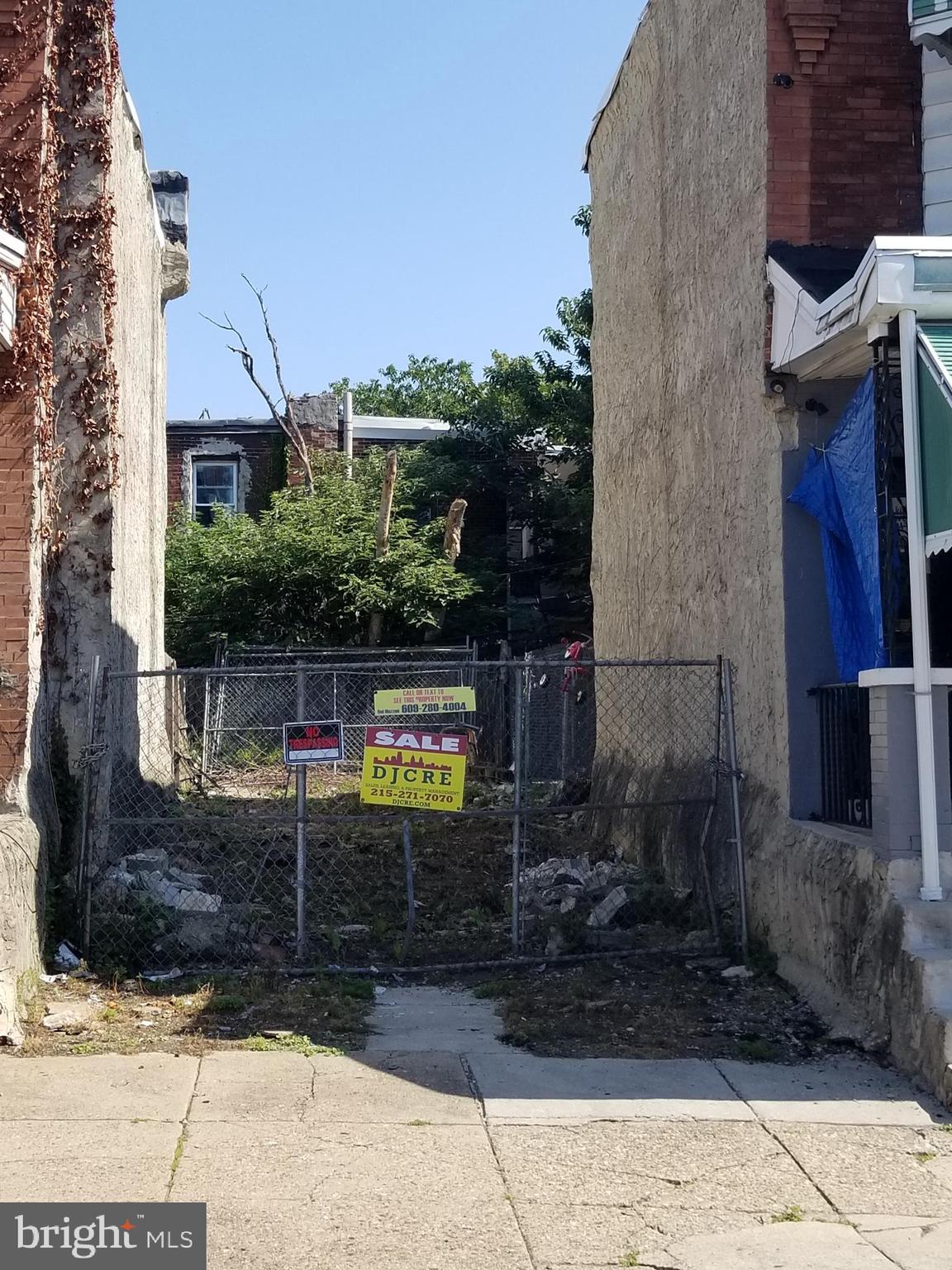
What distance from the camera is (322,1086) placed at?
19.8 feet

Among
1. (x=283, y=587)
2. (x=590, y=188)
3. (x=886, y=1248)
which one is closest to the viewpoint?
(x=886, y=1248)

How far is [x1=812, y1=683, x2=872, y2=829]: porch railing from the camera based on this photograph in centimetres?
779

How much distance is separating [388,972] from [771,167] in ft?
18.5

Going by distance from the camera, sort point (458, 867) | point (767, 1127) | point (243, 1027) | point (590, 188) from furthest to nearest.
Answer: point (590, 188)
point (458, 867)
point (243, 1027)
point (767, 1127)

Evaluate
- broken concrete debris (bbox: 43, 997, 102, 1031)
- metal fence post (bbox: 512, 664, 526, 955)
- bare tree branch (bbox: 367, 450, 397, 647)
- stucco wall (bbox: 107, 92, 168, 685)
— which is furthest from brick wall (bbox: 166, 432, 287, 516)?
broken concrete debris (bbox: 43, 997, 102, 1031)

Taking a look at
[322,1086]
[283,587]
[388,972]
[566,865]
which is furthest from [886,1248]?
[283,587]

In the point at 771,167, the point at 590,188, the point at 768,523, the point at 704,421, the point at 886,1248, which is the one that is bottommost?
the point at 886,1248

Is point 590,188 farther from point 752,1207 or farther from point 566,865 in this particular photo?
point 752,1207

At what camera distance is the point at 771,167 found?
8.41 metres

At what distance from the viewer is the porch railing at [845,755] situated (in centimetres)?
779

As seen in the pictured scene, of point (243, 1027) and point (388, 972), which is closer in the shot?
point (243, 1027)

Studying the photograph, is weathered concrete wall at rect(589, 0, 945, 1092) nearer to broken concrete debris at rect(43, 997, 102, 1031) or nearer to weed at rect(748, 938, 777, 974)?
weed at rect(748, 938, 777, 974)

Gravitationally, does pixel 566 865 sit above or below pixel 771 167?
below

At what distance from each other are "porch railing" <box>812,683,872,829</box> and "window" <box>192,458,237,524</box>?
868 inches
